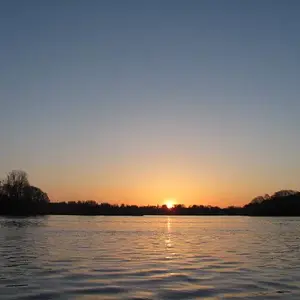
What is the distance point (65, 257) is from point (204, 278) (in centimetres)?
1191

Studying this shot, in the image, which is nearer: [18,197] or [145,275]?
[145,275]

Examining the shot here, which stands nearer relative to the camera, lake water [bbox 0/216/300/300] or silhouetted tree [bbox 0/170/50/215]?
lake water [bbox 0/216/300/300]

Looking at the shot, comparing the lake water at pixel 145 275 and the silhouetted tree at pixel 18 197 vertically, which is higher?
the silhouetted tree at pixel 18 197

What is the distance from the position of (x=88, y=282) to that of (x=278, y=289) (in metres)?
8.27

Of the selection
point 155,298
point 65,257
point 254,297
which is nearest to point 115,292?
point 155,298

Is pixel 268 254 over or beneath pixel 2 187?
beneath

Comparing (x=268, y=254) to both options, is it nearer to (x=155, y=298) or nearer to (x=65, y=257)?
(x=65, y=257)

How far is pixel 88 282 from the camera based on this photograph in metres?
21.0

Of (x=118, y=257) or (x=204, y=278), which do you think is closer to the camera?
(x=204, y=278)

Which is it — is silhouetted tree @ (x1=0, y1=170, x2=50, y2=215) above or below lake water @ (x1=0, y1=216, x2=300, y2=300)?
above

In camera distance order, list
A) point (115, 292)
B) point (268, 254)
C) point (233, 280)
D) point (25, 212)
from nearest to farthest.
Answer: point (115, 292) → point (233, 280) → point (268, 254) → point (25, 212)

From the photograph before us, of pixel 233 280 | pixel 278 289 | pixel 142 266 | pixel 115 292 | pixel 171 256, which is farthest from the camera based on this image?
pixel 171 256

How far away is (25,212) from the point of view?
590 ft

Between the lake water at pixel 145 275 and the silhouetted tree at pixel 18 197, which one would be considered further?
the silhouetted tree at pixel 18 197
